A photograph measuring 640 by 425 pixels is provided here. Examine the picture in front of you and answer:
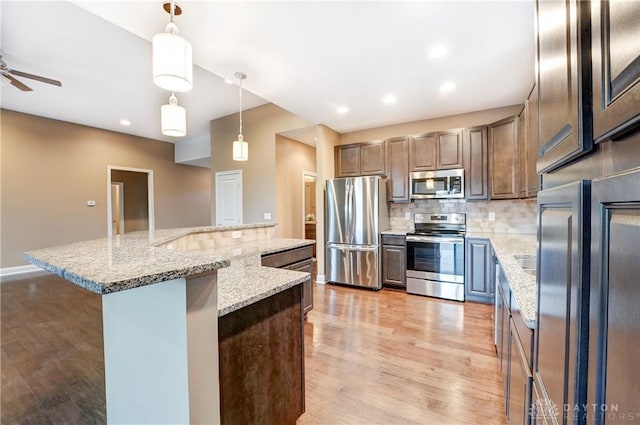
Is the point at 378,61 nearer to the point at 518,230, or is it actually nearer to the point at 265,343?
the point at 265,343

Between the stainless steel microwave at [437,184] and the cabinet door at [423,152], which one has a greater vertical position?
the cabinet door at [423,152]

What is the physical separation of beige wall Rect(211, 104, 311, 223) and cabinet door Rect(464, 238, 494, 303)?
A: 319cm

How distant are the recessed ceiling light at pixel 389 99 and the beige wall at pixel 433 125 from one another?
95 cm

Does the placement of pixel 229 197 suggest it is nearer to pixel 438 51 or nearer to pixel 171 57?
pixel 171 57

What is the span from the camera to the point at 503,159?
345cm

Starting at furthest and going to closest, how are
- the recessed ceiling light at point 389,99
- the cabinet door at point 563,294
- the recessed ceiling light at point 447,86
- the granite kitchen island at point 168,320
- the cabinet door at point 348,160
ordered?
the cabinet door at point 348,160
the recessed ceiling light at point 389,99
the recessed ceiling light at point 447,86
the granite kitchen island at point 168,320
the cabinet door at point 563,294

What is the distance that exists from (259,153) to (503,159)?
3.95 m

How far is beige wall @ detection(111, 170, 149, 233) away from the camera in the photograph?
7.76 meters

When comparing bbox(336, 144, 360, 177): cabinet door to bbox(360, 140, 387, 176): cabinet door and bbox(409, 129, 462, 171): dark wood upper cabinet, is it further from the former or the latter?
bbox(409, 129, 462, 171): dark wood upper cabinet

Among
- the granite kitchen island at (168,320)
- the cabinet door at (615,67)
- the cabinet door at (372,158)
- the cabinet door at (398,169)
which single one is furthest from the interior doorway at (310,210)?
the cabinet door at (615,67)

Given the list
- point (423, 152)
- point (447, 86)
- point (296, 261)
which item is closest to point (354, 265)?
point (296, 261)

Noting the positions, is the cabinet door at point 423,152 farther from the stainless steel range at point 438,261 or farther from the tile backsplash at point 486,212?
the stainless steel range at point 438,261

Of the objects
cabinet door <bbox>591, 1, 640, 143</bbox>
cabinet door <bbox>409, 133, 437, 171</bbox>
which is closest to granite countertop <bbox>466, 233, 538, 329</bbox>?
cabinet door <bbox>591, 1, 640, 143</bbox>

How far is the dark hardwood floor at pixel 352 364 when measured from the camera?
5.57 ft
